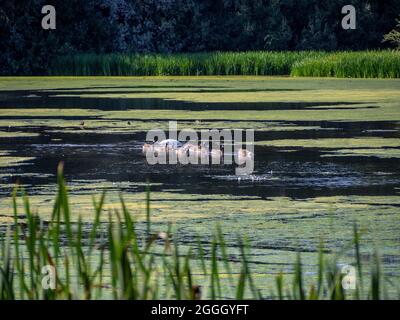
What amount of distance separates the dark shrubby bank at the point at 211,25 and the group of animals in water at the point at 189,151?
892 inches

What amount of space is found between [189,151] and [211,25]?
95.9 feet

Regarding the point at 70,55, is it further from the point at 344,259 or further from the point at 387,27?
the point at 344,259

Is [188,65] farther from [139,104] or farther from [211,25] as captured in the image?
[139,104]

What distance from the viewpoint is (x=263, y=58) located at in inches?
1147

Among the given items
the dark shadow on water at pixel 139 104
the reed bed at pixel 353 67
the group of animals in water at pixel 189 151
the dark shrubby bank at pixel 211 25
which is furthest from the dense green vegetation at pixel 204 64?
the group of animals in water at pixel 189 151

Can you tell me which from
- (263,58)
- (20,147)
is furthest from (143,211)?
(263,58)

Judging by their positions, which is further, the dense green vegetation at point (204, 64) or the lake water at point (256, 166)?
the dense green vegetation at point (204, 64)

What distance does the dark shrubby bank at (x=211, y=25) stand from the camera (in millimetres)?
36594

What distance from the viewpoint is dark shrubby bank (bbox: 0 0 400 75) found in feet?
120

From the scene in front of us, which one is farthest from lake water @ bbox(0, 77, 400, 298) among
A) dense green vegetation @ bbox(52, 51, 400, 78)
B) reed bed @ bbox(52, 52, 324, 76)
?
reed bed @ bbox(52, 52, 324, 76)

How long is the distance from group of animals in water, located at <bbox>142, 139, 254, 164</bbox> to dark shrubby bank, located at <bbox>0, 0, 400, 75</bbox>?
22667mm

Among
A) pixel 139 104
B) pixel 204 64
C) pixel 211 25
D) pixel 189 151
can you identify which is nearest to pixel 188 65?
pixel 204 64

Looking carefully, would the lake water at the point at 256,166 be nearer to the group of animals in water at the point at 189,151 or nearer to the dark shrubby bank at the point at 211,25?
the group of animals in water at the point at 189,151
